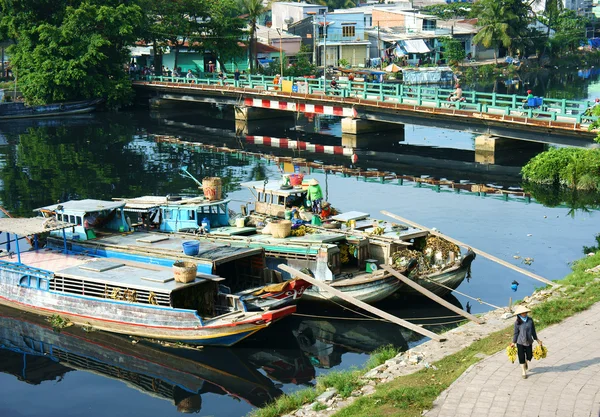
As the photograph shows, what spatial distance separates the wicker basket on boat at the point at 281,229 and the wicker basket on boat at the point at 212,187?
3184 millimetres

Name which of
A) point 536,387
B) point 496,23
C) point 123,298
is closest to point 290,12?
point 496,23

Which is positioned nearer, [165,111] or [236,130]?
[236,130]

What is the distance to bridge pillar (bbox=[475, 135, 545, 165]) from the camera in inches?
2029

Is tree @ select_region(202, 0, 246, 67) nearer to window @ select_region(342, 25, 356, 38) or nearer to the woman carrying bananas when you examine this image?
window @ select_region(342, 25, 356, 38)

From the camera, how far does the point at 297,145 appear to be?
60062 mm

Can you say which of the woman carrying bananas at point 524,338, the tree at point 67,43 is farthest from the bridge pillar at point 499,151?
the tree at point 67,43

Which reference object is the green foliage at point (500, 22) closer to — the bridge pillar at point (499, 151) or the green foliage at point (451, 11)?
the green foliage at point (451, 11)

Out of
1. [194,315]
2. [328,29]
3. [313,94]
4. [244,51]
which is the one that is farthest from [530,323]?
[328,29]

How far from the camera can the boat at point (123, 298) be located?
961 inches

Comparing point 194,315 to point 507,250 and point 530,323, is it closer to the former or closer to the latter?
point 530,323

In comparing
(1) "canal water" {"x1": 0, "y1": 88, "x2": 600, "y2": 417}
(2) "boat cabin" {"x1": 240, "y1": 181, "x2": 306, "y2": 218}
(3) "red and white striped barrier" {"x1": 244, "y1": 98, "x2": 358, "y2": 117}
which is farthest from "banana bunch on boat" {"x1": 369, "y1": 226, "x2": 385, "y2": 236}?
(3) "red and white striped barrier" {"x1": 244, "y1": 98, "x2": 358, "y2": 117}

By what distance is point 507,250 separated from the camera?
1300 inches

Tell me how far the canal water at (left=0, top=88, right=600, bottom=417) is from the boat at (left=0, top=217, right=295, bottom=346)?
605 mm

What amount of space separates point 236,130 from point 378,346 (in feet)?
148
